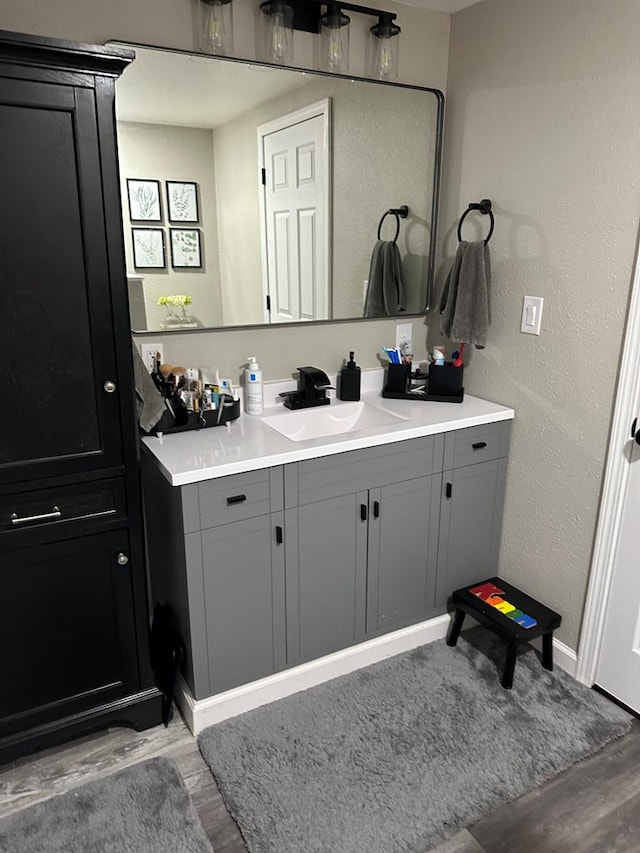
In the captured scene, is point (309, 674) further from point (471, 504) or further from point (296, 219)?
point (296, 219)

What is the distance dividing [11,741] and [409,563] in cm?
134

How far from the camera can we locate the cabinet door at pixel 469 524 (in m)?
2.33

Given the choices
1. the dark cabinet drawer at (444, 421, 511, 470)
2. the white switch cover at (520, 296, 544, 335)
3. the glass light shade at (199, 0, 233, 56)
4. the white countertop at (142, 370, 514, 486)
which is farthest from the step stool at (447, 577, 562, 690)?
the glass light shade at (199, 0, 233, 56)

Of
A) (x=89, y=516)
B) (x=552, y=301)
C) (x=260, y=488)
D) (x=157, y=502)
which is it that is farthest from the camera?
(x=552, y=301)

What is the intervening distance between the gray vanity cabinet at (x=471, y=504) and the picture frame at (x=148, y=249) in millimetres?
1139

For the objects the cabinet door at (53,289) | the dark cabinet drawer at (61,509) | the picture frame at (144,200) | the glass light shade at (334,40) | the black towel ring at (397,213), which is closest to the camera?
the cabinet door at (53,289)

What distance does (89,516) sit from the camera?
1732mm

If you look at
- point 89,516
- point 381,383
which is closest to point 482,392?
point 381,383

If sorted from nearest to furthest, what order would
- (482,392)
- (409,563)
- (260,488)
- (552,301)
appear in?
(260,488) < (552,301) < (409,563) < (482,392)

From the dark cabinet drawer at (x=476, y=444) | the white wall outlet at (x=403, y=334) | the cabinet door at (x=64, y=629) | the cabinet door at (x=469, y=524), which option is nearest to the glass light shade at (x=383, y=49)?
the white wall outlet at (x=403, y=334)

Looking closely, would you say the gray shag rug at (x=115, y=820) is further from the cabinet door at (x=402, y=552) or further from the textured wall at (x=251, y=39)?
the textured wall at (x=251, y=39)

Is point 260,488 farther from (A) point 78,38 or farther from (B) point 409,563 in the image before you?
(A) point 78,38

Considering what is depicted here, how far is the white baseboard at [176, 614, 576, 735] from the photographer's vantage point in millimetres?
2014

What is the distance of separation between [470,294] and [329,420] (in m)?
0.69
